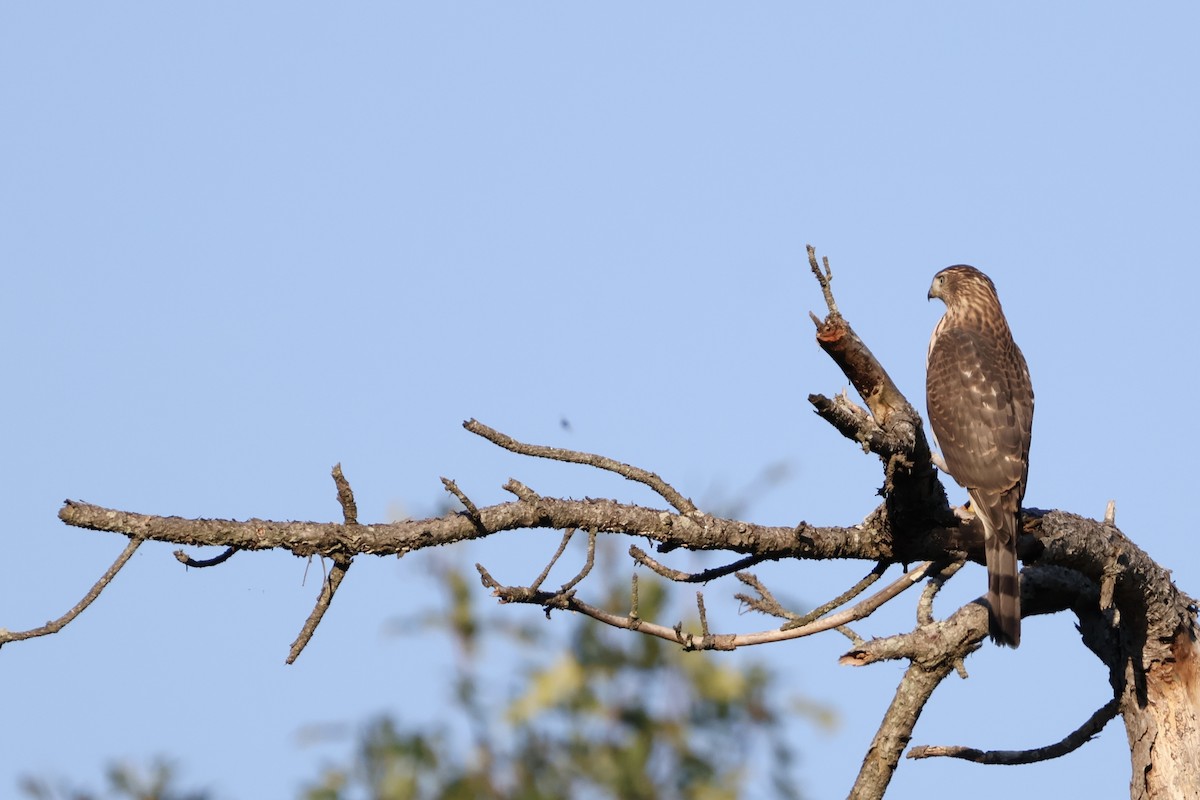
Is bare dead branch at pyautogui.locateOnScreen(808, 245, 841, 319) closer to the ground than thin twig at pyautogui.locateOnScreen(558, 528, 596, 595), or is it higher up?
higher up

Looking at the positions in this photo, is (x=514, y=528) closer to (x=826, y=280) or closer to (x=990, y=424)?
(x=826, y=280)

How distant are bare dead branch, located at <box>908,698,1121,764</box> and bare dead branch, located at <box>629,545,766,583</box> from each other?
1.59 meters

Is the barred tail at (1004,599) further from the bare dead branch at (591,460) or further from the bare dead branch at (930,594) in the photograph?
the bare dead branch at (591,460)

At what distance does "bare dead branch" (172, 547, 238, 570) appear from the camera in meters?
3.94

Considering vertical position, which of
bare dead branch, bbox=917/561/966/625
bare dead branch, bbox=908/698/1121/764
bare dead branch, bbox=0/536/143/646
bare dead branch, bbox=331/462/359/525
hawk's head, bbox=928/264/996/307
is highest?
hawk's head, bbox=928/264/996/307

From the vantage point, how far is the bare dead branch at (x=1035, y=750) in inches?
244

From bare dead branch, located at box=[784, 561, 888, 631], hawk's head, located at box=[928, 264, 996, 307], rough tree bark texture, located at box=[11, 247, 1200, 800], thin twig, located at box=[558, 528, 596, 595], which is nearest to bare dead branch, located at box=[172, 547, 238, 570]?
rough tree bark texture, located at box=[11, 247, 1200, 800]

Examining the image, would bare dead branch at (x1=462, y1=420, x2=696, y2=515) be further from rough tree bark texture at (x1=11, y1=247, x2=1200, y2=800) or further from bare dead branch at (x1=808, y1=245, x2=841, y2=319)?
bare dead branch at (x1=808, y1=245, x2=841, y2=319)

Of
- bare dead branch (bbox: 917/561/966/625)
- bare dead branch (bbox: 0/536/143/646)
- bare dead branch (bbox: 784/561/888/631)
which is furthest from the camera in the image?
bare dead branch (bbox: 917/561/966/625)

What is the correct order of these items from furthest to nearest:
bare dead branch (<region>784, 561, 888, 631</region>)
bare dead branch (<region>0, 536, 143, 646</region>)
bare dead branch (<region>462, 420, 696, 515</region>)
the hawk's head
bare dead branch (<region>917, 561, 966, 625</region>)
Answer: the hawk's head, bare dead branch (<region>917, 561, 966, 625</region>), bare dead branch (<region>784, 561, 888, 631</region>), bare dead branch (<region>462, 420, 696, 515</region>), bare dead branch (<region>0, 536, 143, 646</region>)

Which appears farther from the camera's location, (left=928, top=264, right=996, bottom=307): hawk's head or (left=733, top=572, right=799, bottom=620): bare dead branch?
(left=928, top=264, right=996, bottom=307): hawk's head

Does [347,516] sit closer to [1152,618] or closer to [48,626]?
[48,626]

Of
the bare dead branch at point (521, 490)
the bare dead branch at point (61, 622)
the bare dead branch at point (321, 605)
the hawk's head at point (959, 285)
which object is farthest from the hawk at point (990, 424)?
the bare dead branch at point (61, 622)

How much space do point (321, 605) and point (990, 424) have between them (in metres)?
3.96
